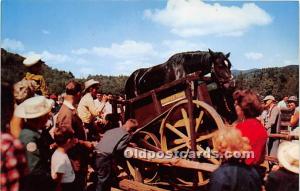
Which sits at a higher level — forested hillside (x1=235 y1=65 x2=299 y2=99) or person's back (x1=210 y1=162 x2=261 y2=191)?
forested hillside (x1=235 y1=65 x2=299 y2=99)

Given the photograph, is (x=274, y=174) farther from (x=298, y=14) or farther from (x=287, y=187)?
(x=298, y=14)

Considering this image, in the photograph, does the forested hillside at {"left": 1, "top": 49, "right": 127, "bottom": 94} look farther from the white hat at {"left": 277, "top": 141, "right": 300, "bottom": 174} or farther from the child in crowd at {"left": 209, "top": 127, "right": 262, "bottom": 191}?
the white hat at {"left": 277, "top": 141, "right": 300, "bottom": 174}

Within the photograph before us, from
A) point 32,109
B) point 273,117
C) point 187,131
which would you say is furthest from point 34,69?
point 273,117

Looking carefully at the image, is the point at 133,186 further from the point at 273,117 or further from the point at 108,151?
the point at 273,117

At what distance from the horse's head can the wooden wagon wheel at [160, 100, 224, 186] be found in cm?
65

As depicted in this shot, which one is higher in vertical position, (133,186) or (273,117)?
(273,117)

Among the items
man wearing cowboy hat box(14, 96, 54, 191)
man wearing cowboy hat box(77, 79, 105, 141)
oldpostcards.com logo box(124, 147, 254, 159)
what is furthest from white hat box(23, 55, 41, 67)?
oldpostcards.com logo box(124, 147, 254, 159)

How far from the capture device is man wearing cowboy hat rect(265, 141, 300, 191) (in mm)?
2955

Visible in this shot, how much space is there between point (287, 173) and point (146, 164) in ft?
11.6

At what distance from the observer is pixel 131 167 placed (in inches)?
249

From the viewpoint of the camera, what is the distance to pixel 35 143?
10.9ft

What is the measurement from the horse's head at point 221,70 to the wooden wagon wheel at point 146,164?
4.99 ft

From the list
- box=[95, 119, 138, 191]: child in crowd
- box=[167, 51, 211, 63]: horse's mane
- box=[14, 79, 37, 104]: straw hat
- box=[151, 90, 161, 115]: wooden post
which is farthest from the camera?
box=[151, 90, 161, 115]: wooden post

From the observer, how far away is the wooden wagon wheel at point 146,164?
19.9 feet
